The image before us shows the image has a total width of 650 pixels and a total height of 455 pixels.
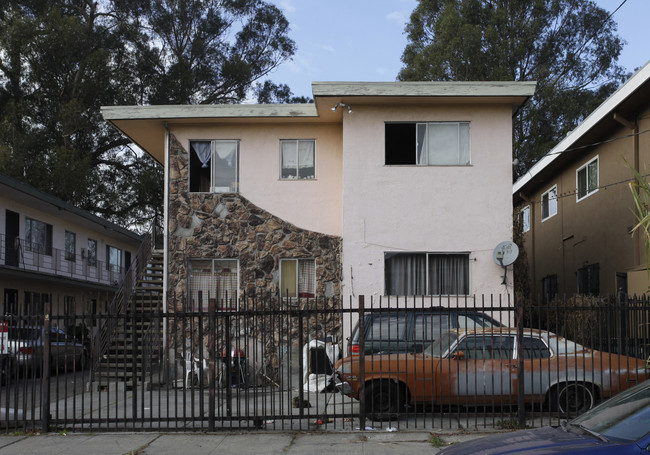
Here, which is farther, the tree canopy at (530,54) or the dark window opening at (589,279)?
the tree canopy at (530,54)

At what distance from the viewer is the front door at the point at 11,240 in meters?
24.4

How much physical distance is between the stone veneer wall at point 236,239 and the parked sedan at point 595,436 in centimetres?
1128

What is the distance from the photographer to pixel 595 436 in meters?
5.61

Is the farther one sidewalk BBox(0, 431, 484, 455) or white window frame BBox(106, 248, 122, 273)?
white window frame BBox(106, 248, 122, 273)

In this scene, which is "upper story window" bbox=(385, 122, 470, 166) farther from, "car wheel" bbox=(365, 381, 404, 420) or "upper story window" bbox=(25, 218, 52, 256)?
"upper story window" bbox=(25, 218, 52, 256)

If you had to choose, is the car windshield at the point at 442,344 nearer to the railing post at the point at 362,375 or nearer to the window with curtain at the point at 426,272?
the railing post at the point at 362,375

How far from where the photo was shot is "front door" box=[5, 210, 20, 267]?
24.4 meters

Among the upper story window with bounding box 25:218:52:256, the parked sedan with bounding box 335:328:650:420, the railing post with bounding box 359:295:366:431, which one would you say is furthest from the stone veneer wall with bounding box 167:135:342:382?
the upper story window with bounding box 25:218:52:256

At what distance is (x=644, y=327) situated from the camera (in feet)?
33.1

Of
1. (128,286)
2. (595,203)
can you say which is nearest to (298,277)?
(128,286)

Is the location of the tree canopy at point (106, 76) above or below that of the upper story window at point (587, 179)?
above

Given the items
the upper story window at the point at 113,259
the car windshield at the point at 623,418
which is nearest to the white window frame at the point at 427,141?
the car windshield at the point at 623,418

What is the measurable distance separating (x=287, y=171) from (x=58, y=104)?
68.2 feet

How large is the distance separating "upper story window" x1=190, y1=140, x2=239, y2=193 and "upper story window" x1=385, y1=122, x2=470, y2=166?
12.8ft
